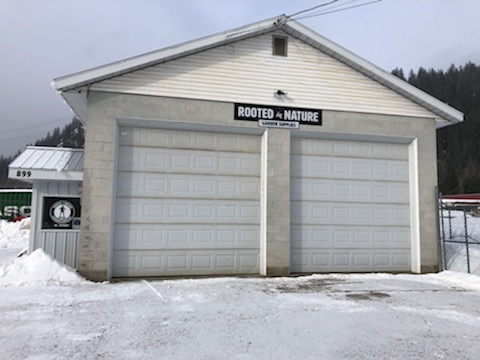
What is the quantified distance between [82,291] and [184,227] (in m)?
2.78

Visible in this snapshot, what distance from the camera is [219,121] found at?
9.57 metres

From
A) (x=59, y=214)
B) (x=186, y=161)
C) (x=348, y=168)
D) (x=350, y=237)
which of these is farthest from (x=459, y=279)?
(x=59, y=214)

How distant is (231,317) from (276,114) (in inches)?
221

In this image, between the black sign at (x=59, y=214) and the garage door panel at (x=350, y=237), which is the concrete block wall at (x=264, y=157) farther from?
the black sign at (x=59, y=214)

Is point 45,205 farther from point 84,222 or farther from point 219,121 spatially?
point 219,121

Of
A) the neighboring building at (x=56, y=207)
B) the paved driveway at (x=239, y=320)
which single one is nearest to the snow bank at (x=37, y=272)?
the paved driveway at (x=239, y=320)

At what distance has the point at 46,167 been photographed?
8953 mm

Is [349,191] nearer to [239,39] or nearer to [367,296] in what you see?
[367,296]

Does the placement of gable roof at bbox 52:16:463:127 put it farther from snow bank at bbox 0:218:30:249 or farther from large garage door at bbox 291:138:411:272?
snow bank at bbox 0:218:30:249

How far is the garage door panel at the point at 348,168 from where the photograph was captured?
33.7 feet

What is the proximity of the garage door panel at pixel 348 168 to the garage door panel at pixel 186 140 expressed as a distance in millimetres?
1317

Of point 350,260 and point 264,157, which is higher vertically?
point 264,157

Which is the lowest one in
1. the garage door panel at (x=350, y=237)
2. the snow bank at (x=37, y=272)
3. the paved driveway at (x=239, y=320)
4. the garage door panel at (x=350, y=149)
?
the paved driveway at (x=239, y=320)

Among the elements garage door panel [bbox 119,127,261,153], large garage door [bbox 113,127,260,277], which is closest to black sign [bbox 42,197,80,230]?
large garage door [bbox 113,127,260,277]
